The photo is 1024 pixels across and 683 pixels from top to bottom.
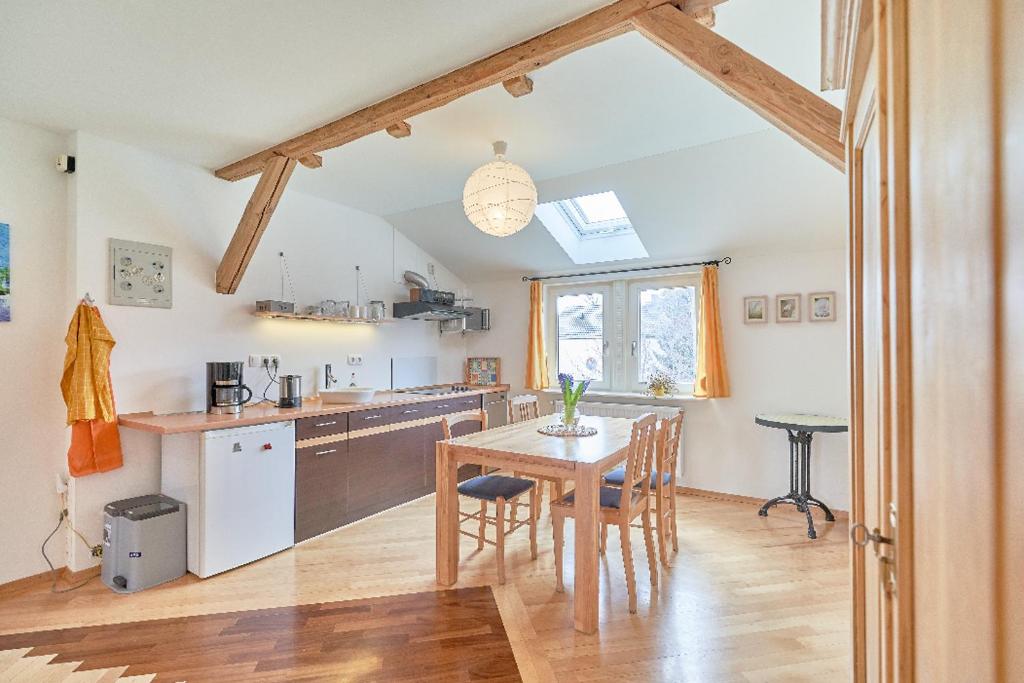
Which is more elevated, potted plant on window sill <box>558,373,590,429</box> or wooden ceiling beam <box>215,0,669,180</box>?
wooden ceiling beam <box>215,0,669,180</box>

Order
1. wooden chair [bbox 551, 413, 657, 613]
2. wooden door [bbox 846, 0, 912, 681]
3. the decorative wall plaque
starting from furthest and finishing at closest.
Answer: the decorative wall plaque → wooden chair [bbox 551, 413, 657, 613] → wooden door [bbox 846, 0, 912, 681]

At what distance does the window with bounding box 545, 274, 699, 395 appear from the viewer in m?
4.55

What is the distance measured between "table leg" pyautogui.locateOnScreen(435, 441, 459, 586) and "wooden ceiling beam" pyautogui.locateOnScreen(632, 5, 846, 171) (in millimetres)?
2140

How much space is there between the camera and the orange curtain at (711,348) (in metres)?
4.09

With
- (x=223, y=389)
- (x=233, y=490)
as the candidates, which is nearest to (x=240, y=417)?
(x=223, y=389)

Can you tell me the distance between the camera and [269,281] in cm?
382

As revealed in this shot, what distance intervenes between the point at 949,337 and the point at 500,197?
7.05 ft

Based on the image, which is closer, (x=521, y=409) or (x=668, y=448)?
(x=668, y=448)

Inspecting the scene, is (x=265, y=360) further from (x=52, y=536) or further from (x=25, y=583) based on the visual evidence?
(x=25, y=583)

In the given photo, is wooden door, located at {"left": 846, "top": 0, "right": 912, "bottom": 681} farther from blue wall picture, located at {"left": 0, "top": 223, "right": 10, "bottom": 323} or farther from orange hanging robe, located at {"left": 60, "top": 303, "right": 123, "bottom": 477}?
blue wall picture, located at {"left": 0, "top": 223, "right": 10, "bottom": 323}

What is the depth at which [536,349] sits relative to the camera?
5.12 meters

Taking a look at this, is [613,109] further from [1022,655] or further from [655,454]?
[1022,655]

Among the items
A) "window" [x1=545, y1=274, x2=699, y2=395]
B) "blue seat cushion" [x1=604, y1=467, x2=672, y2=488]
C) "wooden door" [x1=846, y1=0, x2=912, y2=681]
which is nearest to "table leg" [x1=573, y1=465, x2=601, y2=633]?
"blue seat cushion" [x1=604, y1=467, x2=672, y2=488]

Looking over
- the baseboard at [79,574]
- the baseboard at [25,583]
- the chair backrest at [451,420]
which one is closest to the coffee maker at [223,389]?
the baseboard at [79,574]
